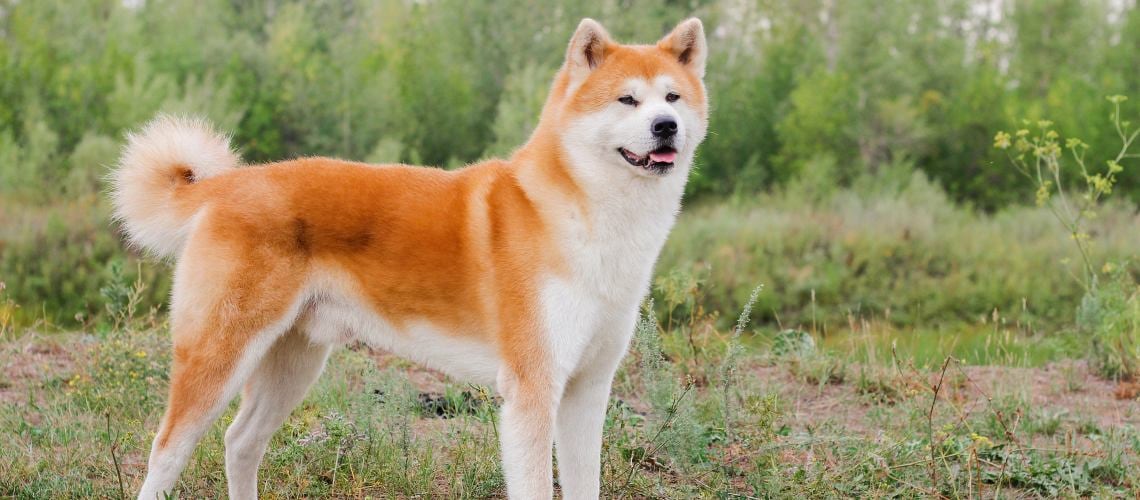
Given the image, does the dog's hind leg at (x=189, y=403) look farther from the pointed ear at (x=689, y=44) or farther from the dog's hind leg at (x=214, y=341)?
the pointed ear at (x=689, y=44)

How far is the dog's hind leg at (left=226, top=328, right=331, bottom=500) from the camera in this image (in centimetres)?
424

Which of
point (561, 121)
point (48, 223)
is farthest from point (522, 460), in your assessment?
point (48, 223)

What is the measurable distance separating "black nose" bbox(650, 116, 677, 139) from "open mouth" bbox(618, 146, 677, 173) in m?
0.05

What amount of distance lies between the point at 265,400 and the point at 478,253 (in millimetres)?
A: 1076

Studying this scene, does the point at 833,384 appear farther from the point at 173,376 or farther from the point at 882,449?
the point at 173,376

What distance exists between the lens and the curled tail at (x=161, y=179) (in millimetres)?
4105

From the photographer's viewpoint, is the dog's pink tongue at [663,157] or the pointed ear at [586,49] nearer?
the dog's pink tongue at [663,157]

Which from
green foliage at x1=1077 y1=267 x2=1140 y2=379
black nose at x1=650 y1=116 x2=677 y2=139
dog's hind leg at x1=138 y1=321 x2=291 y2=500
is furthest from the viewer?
green foliage at x1=1077 y1=267 x2=1140 y2=379

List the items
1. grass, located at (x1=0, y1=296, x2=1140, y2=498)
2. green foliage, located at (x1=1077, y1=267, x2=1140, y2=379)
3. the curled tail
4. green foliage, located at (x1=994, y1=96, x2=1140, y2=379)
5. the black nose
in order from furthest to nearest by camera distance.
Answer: green foliage, located at (x1=1077, y1=267, x2=1140, y2=379), green foliage, located at (x1=994, y1=96, x2=1140, y2=379), grass, located at (x1=0, y1=296, x2=1140, y2=498), the curled tail, the black nose

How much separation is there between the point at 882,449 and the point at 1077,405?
189 centimetres

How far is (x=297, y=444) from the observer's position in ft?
15.5

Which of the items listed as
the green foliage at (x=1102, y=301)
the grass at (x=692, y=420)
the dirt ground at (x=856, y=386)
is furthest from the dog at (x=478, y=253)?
the green foliage at (x=1102, y=301)

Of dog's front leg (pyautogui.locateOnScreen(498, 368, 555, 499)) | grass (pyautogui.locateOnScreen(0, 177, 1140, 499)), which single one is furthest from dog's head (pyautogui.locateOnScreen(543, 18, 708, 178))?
grass (pyautogui.locateOnScreen(0, 177, 1140, 499))

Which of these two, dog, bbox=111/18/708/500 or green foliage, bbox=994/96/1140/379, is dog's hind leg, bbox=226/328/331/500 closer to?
dog, bbox=111/18/708/500
